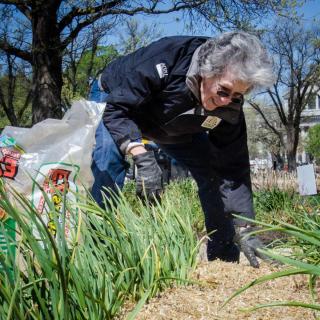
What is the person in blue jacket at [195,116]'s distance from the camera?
7.29 ft

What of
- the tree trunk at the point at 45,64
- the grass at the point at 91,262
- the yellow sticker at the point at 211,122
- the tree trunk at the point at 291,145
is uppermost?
the tree trunk at the point at 45,64

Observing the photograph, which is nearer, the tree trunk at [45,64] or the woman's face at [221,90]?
the woman's face at [221,90]

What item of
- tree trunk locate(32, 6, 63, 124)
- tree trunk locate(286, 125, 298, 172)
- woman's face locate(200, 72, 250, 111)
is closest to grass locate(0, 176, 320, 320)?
woman's face locate(200, 72, 250, 111)

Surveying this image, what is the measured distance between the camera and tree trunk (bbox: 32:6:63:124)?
9078 millimetres

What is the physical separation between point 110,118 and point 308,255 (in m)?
1.14

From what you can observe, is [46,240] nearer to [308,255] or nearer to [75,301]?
[75,301]

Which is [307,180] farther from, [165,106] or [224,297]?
[224,297]

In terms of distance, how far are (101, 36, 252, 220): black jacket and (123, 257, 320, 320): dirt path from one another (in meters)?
0.91

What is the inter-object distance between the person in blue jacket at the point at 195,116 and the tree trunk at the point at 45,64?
6434 millimetres

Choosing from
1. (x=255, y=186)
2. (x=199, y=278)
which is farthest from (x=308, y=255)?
(x=255, y=186)

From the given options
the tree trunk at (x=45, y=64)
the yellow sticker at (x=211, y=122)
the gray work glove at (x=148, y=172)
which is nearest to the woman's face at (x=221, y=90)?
the yellow sticker at (x=211, y=122)

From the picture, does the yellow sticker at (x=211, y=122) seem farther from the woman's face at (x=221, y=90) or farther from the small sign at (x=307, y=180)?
the small sign at (x=307, y=180)

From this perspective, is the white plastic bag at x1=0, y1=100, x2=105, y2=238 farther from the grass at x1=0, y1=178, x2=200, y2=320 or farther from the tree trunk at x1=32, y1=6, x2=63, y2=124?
the tree trunk at x1=32, y1=6, x2=63, y2=124

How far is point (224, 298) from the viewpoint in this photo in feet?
4.60
